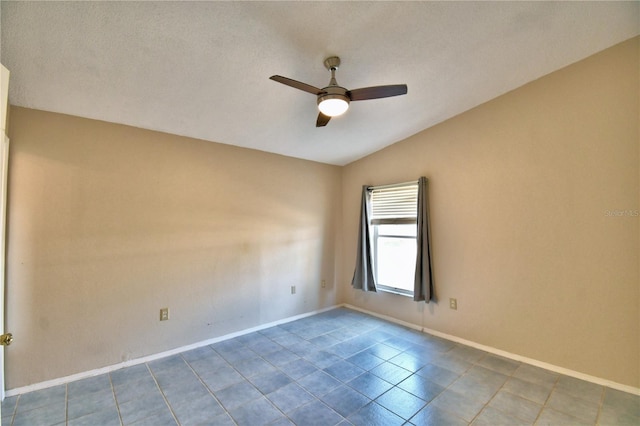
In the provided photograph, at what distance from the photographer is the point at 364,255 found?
167 inches

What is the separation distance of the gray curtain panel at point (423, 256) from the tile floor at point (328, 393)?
0.59 meters

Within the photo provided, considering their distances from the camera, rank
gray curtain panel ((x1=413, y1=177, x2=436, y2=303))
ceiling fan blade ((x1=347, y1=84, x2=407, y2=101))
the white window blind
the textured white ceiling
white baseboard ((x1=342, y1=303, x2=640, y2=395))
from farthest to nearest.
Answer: the white window blind
gray curtain panel ((x1=413, y1=177, x2=436, y2=303))
white baseboard ((x1=342, y1=303, x2=640, y2=395))
ceiling fan blade ((x1=347, y1=84, x2=407, y2=101))
the textured white ceiling

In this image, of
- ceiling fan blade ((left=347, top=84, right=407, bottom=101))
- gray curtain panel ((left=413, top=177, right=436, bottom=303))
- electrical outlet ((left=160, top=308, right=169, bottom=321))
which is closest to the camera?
ceiling fan blade ((left=347, top=84, right=407, bottom=101))

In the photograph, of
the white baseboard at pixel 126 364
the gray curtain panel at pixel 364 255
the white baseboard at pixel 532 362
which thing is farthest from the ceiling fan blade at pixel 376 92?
the white baseboard at pixel 126 364

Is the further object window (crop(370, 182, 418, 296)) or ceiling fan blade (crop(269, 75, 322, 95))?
window (crop(370, 182, 418, 296))

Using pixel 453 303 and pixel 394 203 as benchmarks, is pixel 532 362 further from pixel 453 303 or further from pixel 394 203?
pixel 394 203

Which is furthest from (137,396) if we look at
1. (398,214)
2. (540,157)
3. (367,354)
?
(540,157)

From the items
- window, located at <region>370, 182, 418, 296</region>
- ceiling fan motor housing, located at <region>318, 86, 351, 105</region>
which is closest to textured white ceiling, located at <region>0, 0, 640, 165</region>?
ceiling fan motor housing, located at <region>318, 86, 351, 105</region>

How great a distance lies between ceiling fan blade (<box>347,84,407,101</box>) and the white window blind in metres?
1.85

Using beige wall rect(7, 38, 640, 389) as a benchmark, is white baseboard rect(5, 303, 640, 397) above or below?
below

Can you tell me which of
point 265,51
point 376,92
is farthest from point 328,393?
point 265,51

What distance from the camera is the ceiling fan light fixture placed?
2139 mm

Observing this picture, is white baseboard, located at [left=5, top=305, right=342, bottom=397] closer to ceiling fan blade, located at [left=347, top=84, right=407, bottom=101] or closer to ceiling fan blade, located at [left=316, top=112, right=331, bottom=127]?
ceiling fan blade, located at [left=316, top=112, right=331, bottom=127]

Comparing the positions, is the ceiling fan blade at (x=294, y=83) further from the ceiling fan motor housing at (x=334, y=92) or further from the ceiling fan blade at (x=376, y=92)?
the ceiling fan blade at (x=376, y=92)
